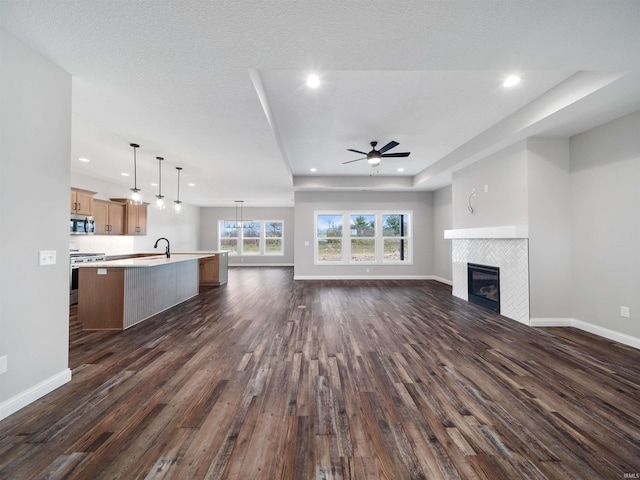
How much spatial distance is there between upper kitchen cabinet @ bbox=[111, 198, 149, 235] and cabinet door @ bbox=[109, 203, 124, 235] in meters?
0.11

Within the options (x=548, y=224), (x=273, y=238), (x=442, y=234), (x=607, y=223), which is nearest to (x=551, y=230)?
(x=548, y=224)

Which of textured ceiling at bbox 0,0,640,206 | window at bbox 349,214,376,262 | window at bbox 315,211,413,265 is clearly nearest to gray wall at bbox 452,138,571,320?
textured ceiling at bbox 0,0,640,206

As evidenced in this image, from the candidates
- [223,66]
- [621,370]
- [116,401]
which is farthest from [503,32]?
[116,401]

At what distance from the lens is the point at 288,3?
5.49 feet

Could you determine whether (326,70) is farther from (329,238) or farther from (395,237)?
(395,237)

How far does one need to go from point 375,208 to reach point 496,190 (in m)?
3.92

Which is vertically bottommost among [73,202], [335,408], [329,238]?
[335,408]

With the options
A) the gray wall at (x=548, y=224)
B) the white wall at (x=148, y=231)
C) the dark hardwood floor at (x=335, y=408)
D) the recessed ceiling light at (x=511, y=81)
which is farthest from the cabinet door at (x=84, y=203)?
the gray wall at (x=548, y=224)

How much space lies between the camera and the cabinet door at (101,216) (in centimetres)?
617

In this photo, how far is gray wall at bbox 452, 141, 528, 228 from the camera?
4020 millimetres

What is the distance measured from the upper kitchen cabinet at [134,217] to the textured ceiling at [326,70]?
2.49 m

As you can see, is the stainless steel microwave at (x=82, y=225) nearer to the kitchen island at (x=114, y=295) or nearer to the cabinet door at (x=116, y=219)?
the cabinet door at (x=116, y=219)

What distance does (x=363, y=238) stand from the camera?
8.31 meters

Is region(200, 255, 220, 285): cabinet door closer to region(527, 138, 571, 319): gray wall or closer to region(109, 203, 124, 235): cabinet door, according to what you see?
region(109, 203, 124, 235): cabinet door
